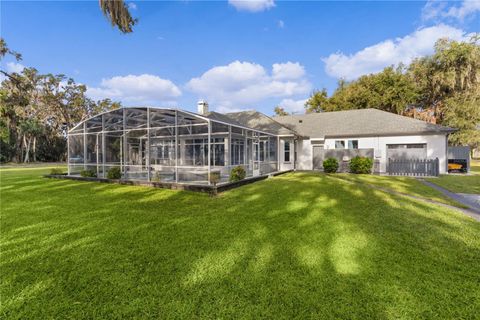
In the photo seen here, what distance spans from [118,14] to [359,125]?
17.7 m

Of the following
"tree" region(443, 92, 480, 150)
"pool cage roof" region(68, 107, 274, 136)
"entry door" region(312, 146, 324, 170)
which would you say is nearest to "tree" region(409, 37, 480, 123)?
"tree" region(443, 92, 480, 150)

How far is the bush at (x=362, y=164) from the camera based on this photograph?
50.8 feet

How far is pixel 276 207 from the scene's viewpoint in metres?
6.69

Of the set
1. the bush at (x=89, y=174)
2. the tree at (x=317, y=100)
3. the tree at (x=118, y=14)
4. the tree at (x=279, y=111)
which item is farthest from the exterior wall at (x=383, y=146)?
the tree at (x=279, y=111)

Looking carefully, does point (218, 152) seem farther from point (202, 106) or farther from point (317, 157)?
point (317, 157)

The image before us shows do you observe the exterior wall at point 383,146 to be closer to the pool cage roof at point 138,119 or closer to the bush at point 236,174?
the pool cage roof at point 138,119

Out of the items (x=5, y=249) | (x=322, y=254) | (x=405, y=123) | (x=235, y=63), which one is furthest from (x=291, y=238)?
(x=235, y=63)

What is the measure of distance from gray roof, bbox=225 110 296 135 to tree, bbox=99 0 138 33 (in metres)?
12.1

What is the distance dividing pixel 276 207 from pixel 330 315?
4357mm

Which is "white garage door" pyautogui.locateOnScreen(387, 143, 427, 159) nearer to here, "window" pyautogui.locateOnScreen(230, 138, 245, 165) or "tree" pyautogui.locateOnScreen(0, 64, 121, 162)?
"window" pyautogui.locateOnScreen(230, 138, 245, 165)

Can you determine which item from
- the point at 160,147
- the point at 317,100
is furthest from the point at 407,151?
the point at 317,100

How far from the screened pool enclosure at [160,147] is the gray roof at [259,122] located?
214 cm

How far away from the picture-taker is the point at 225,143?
1359 centimetres

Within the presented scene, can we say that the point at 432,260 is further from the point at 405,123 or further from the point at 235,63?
the point at 235,63
